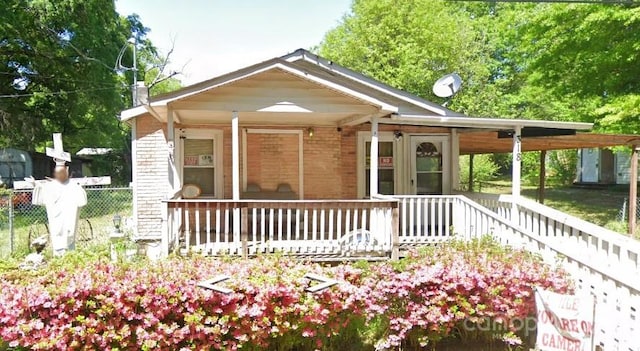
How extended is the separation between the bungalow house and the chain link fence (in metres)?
1.92

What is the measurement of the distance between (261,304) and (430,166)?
23.1 feet

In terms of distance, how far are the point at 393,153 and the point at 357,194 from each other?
4.33ft

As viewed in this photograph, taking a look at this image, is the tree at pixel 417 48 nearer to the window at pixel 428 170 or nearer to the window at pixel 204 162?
the window at pixel 428 170

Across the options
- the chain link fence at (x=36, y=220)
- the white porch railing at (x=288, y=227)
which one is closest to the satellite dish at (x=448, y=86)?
the white porch railing at (x=288, y=227)

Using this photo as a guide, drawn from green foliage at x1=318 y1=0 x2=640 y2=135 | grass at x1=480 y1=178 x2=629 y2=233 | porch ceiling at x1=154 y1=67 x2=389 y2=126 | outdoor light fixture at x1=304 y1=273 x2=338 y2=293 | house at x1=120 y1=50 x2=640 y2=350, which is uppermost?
green foliage at x1=318 y1=0 x2=640 y2=135

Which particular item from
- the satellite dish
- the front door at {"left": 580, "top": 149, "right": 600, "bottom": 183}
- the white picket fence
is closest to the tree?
the front door at {"left": 580, "top": 149, "right": 600, "bottom": 183}

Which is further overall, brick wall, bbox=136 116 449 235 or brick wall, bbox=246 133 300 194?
brick wall, bbox=246 133 300 194

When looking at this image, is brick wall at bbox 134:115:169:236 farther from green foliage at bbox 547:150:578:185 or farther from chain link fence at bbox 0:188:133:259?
green foliage at bbox 547:150:578:185

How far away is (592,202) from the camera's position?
18.3m

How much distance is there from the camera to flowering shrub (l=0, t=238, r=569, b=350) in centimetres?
373

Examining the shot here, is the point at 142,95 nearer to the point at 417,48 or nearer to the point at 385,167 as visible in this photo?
the point at 385,167

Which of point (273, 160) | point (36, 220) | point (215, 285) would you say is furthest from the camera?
point (36, 220)

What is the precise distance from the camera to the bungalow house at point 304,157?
263 inches

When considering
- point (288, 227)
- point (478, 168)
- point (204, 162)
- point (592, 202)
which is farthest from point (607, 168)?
point (288, 227)
